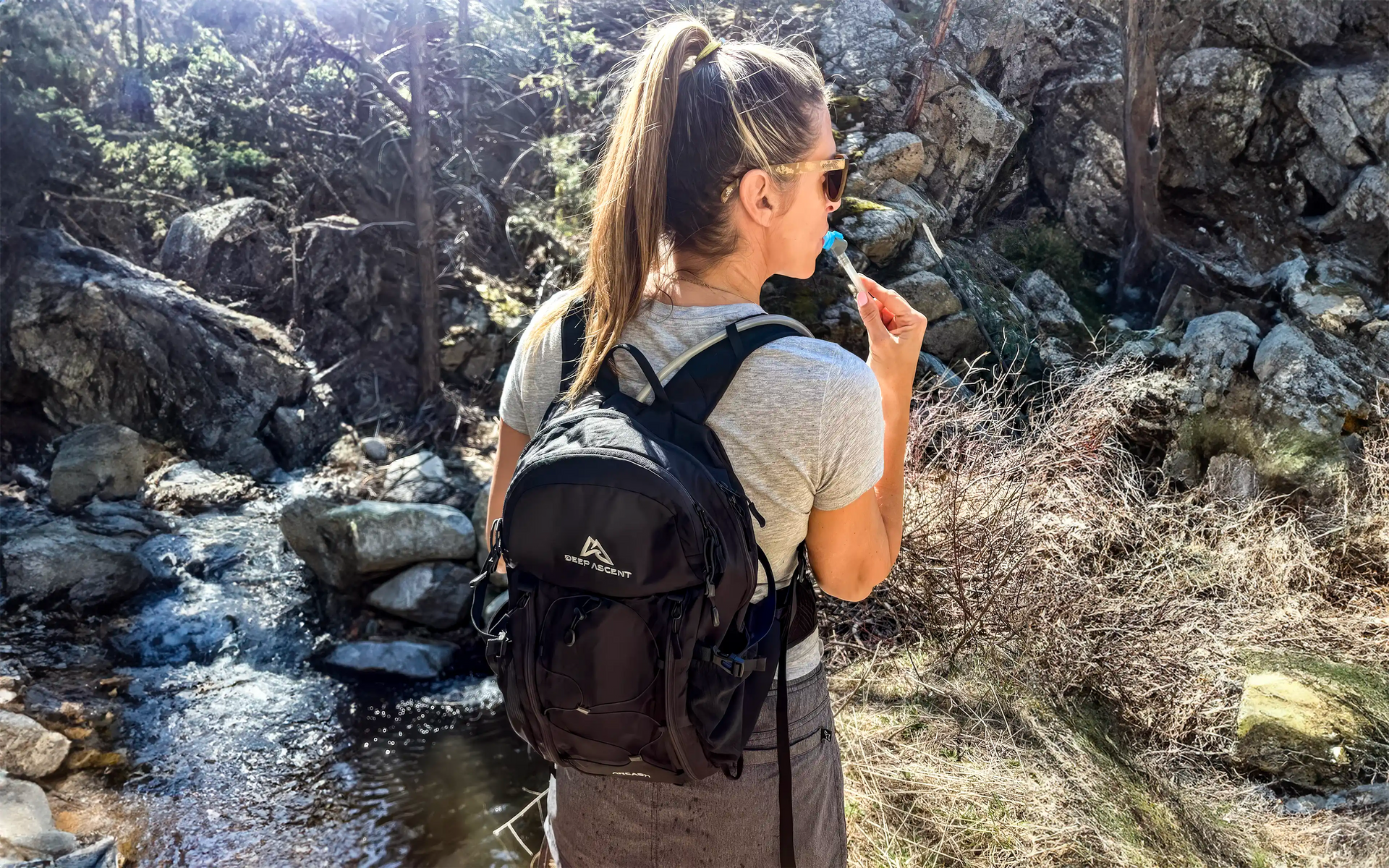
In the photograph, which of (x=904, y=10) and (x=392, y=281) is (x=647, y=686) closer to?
(x=392, y=281)

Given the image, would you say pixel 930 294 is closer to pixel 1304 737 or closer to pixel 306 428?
pixel 1304 737

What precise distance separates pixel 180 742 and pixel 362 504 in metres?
2.12

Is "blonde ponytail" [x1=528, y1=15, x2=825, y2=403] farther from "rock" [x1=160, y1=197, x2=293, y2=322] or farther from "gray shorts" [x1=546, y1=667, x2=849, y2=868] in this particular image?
"rock" [x1=160, y1=197, x2=293, y2=322]

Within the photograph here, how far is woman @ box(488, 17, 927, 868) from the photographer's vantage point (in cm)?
115

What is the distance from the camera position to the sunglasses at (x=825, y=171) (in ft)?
4.02

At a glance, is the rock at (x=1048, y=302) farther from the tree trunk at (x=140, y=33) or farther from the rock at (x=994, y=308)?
A: the tree trunk at (x=140, y=33)

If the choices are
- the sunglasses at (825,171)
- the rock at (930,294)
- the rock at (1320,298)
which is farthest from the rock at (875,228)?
the sunglasses at (825,171)

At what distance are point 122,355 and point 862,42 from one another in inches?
344

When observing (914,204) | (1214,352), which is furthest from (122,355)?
(1214,352)

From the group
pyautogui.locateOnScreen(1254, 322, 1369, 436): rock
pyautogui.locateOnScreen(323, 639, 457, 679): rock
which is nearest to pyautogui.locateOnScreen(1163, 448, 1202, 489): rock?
pyautogui.locateOnScreen(1254, 322, 1369, 436): rock

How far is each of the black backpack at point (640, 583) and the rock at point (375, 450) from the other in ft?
26.8

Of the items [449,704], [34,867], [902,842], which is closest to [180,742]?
[449,704]

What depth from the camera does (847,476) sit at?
1.15 metres

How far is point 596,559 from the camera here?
107 cm
